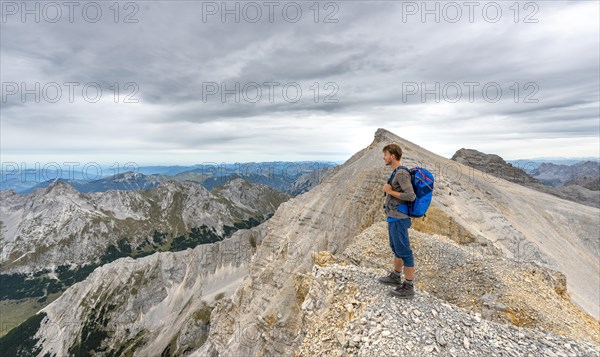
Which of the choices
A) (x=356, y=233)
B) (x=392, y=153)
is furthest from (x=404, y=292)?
(x=356, y=233)

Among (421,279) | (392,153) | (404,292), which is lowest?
(421,279)

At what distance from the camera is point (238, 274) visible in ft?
493

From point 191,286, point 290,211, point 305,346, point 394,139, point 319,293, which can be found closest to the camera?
point 305,346

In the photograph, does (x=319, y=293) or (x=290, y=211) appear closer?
(x=319, y=293)

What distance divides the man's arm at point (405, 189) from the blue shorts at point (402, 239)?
962mm

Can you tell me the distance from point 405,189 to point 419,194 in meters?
0.53

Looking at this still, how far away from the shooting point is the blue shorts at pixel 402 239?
10203mm

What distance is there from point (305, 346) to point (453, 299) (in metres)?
7.94

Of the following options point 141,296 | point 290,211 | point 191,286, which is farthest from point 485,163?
point 141,296

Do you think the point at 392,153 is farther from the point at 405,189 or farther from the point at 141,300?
the point at 141,300

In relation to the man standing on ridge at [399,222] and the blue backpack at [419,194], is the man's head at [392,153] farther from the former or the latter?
the blue backpack at [419,194]

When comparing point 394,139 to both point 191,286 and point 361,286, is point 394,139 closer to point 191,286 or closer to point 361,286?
point 361,286

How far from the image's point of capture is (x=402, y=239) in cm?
1026

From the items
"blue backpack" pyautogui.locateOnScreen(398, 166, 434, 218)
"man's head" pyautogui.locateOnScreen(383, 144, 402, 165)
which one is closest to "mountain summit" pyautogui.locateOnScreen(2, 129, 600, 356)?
"blue backpack" pyautogui.locateOnScreen(398, 166, 434, 218)
